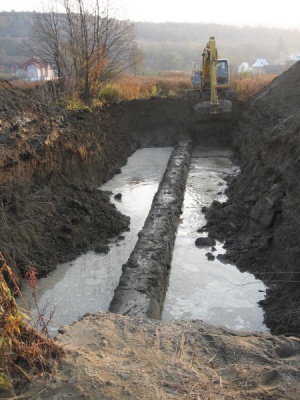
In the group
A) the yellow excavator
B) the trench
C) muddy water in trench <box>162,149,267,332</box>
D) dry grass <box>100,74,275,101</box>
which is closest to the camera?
the trench

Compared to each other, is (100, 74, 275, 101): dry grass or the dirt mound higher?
(100, 74, 275, 101): dry grass

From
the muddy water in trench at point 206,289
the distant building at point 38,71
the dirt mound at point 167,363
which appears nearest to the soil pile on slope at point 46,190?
the muddy water in trench at point 206,289

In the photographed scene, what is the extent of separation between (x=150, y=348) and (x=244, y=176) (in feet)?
26.5

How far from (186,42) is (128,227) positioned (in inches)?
3448

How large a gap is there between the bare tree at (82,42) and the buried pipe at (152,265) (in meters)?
8.98

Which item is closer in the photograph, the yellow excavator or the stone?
the stone

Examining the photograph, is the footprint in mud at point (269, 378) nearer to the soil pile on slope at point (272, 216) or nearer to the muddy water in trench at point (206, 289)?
the soil pile on slope at point (272, 216)

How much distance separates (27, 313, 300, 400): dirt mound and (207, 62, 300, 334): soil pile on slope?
1.67 m

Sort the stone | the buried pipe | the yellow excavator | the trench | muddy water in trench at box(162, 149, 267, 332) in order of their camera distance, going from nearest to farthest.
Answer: the buried pipe < the trench < muddy water in trench at box(162, 149, 267, 332) < the stone < the yellow excavator

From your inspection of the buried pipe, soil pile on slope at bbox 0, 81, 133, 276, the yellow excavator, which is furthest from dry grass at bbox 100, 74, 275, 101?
the buried pipe

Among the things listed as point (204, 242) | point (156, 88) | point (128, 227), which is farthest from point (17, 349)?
point (156, 88)

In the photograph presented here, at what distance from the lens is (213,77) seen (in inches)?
592

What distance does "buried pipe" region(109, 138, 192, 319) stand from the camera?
6109 millimetres

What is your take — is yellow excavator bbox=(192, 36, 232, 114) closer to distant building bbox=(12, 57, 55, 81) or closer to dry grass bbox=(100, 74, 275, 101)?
dry grass bbox=(100, 74, 275, 101)
